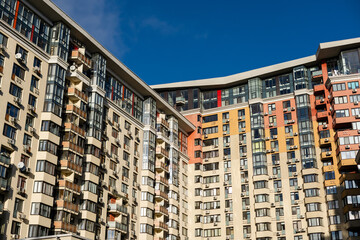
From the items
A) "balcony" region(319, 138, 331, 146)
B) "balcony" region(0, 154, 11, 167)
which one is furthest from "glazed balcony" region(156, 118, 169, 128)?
"balcony" region(0, 154, 11, 167)

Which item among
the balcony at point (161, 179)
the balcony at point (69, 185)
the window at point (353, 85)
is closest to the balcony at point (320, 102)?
the window at point (353, 85)

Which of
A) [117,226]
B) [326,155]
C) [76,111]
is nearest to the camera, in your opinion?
[76,111]

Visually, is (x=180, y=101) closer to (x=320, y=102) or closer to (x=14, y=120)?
(x=320, y=102)

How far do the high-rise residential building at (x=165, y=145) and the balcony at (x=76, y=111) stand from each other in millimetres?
210

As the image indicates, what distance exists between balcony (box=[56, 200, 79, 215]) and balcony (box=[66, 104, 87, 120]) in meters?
12.0

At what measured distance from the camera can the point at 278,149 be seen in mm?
88250

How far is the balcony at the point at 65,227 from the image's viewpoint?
2222 inches

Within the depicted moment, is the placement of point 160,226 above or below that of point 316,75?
below

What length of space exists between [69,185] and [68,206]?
266 centimetres

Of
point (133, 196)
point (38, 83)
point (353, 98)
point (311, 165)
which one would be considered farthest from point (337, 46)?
point (38, 83)

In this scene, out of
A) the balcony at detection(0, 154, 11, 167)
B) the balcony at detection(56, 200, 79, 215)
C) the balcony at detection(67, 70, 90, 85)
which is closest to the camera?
the balcony at detection(0, 154, 11, 167)

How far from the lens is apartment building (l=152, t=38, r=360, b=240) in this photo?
7931cm

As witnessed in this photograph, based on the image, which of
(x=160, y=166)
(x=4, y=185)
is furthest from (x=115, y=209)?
(x=4, y=185)

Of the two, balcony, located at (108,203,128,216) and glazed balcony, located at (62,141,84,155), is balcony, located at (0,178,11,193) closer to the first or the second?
glazed balcony, located at (62,141,84,155)
